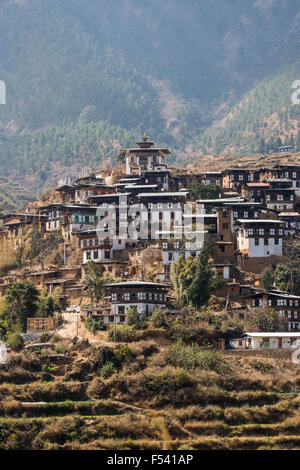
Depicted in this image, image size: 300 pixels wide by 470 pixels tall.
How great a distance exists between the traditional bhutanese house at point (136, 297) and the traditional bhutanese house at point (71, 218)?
22942 millimetres

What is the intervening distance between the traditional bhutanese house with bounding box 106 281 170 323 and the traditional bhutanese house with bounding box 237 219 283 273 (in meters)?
14.4

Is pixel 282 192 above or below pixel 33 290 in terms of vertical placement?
above

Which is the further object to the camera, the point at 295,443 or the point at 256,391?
the point at 256,391

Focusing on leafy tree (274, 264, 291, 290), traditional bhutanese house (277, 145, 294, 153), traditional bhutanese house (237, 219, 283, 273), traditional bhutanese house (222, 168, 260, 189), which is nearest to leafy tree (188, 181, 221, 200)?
traditional bhutanese house (222, 168, 260, 189)

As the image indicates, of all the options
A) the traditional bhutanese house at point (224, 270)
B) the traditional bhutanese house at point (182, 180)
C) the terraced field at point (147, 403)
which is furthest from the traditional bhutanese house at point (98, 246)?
the traditional bhutanese house at point (182, 180)

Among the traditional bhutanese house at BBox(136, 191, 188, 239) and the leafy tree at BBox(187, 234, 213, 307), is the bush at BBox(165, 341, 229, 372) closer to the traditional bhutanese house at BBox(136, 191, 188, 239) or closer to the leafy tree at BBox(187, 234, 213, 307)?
the leafy tree at BBox(187, 234, 213, 307)

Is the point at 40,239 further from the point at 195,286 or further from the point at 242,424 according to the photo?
the point at 242,424

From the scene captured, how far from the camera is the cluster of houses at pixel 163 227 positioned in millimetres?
78500

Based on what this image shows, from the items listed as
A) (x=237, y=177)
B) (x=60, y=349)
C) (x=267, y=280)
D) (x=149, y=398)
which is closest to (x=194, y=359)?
(x=149, y=398)

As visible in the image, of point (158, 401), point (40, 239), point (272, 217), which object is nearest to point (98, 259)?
point (40, 239)

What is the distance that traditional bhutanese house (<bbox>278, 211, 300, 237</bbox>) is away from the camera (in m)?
96.3
